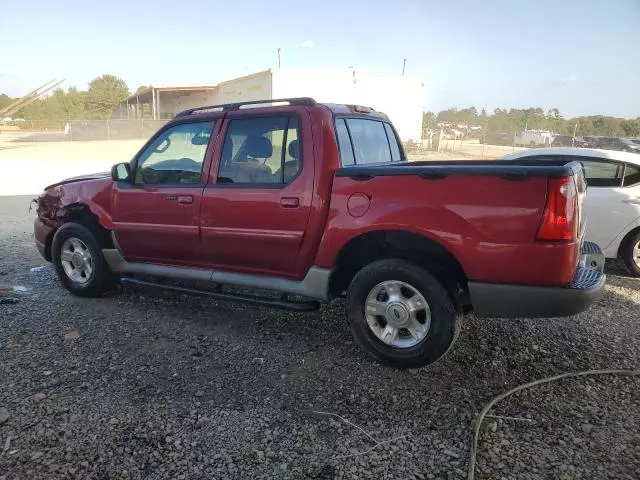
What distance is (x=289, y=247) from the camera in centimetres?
407

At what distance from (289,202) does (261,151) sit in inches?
22.4

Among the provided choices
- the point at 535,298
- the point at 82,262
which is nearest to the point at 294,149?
the point at 535,298

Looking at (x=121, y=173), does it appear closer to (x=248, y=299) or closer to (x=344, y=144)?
(x=248, y=299)

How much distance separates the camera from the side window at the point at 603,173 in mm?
6211

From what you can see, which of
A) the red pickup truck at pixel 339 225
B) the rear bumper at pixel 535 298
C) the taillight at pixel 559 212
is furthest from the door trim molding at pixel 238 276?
the taillight at pixel 559 212

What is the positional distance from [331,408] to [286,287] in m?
1.16

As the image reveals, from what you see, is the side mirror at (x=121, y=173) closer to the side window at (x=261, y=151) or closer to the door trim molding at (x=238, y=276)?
the door trim molding at (x=238, y=276)

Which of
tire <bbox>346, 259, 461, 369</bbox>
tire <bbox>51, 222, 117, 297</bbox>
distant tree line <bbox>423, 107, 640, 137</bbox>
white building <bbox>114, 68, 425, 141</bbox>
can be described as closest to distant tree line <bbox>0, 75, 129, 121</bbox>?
white building <bbox>114, 68, 425, 141</bbox>

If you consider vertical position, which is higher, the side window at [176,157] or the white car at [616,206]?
the side window at [176,157]

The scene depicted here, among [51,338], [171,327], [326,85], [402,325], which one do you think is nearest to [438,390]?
[402,325]

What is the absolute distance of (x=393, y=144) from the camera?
16.9ft

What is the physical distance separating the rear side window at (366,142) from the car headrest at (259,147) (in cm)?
57

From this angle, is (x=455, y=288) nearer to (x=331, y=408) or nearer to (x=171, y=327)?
(x=331, y=408)

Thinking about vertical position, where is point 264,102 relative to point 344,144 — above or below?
above
